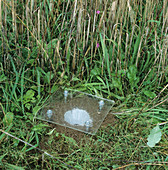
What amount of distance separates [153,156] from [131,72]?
70cm

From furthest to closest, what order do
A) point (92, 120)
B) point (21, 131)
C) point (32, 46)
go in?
point (32, 46), point (92, 120), point (21, 131)

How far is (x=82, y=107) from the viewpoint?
7.13 ft

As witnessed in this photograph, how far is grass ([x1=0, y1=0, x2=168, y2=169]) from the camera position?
1.80m

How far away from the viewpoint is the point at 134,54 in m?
2.29

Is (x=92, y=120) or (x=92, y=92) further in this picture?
(x=92, y=92)

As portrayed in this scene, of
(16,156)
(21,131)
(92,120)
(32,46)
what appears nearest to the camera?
(16,156)

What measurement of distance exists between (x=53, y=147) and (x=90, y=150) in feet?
0.81

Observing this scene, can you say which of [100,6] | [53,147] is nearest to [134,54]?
[100,6]

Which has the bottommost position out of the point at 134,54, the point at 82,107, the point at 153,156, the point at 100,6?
the point at 153,156

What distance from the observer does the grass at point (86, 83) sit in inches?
70.9

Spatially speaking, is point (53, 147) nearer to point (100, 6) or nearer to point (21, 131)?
point (21, 131)

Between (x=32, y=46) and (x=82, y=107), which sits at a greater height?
(x=32, y=46)

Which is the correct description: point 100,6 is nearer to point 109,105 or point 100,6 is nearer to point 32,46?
point 32,46

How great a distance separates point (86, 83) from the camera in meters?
2.28
